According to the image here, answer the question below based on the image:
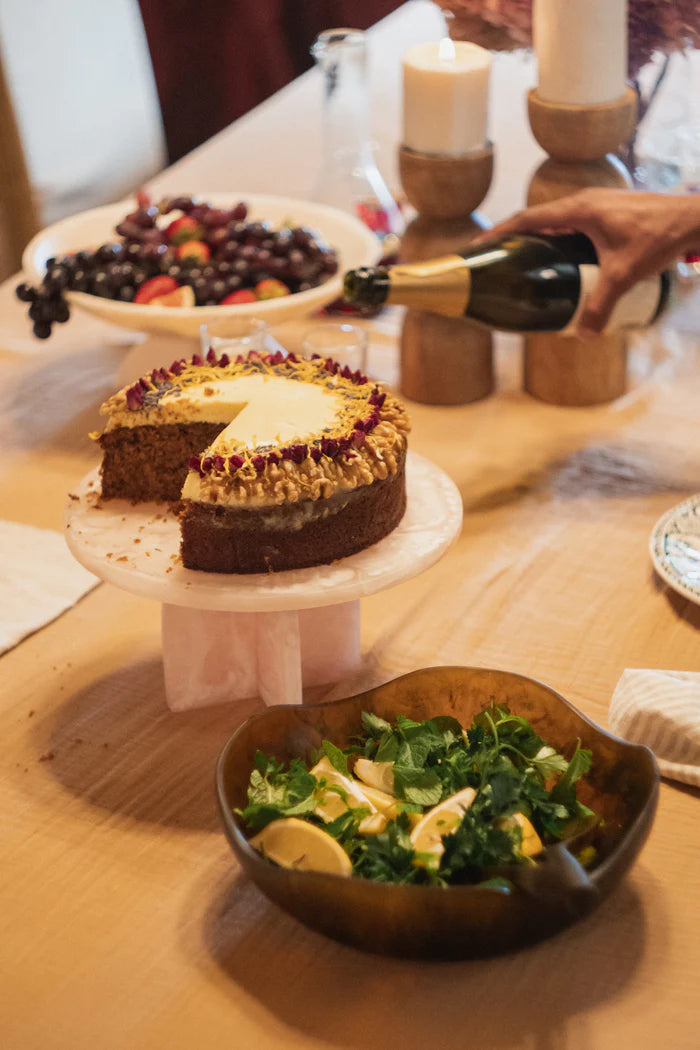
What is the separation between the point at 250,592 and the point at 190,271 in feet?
2.33

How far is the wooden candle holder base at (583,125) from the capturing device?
1.52 m

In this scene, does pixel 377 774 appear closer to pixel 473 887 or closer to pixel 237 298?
pixel 473 887

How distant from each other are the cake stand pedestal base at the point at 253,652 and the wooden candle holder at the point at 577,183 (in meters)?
0.59

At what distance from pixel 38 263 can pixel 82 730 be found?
2.60 ft

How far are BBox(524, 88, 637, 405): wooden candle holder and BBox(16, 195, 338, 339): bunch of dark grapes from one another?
0.31m

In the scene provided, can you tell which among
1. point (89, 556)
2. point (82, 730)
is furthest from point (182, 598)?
point (82, 730)

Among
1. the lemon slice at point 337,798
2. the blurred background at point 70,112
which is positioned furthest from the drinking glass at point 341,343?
the blurred background at point 70,112

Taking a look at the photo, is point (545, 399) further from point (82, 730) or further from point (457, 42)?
point (82, 730)

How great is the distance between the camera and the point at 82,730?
1069 millimetres

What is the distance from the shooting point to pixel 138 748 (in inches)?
41.2

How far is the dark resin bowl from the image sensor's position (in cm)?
72

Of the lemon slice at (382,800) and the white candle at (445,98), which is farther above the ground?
the white candle at (445,98)

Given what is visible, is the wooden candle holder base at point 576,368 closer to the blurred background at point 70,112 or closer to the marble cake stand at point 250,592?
the marble cake stand at point 250,592

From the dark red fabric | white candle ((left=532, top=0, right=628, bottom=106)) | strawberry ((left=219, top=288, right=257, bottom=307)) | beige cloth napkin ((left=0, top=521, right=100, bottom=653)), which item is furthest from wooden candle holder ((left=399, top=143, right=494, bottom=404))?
the dark red fabric
